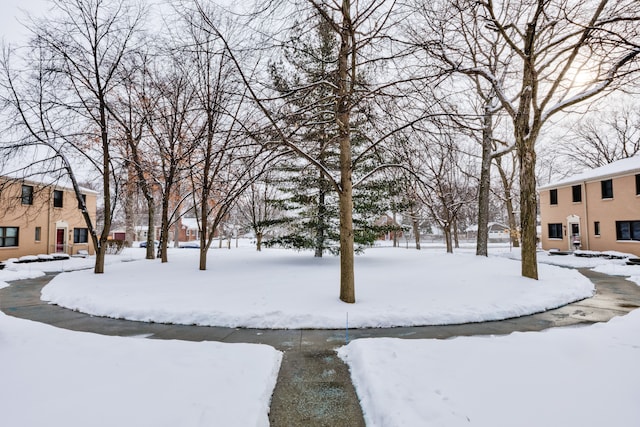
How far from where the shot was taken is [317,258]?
1466 cm

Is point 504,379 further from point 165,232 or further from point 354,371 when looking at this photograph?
point 165,232

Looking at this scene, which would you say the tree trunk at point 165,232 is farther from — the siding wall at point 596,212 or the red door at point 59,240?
the siding wall at point 596,212

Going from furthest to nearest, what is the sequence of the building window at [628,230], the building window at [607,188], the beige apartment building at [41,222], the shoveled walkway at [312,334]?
the building window at [607,188] → the beige apartment building at [41,222] → the building window at [628,230] → the shoveled walkway at [312,334]

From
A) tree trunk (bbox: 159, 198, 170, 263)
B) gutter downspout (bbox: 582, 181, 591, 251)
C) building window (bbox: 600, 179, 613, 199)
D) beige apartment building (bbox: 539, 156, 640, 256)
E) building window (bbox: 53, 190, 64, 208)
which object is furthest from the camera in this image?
building window (bbox: 53, 190, 64, 208)

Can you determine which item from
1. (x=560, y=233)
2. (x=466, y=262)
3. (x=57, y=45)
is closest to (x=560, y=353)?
(x=466, y=262)

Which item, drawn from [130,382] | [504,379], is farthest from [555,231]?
[130,382]

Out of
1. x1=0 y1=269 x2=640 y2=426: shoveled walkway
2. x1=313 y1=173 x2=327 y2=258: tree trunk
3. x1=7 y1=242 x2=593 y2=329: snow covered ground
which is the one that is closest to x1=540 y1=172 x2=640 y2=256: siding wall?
x1=7 y1=242 x2=593 y2=329: snow covered ground

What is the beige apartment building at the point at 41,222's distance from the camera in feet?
64.4

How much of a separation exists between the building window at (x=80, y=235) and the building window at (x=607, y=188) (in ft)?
132

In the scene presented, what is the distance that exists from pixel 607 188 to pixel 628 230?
10.1 ft

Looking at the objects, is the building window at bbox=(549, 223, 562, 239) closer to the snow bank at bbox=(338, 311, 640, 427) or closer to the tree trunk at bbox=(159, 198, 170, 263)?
the snow bank at bbox=(338, 311, 640, 427)

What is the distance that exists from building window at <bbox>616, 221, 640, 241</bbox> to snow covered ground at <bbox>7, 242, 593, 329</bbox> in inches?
504

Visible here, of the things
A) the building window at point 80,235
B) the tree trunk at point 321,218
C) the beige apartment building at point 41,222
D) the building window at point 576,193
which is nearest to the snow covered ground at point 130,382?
the tree trunk at point 321,218

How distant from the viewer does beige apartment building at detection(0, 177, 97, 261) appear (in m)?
19.6
